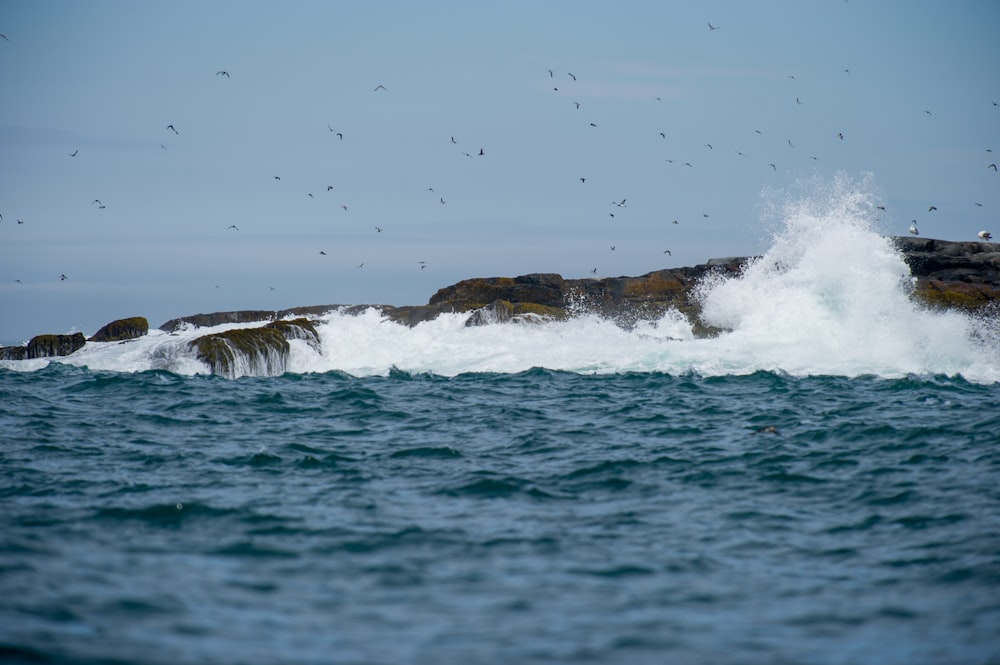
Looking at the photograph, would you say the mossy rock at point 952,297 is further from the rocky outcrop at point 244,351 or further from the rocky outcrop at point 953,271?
the rocky outcrop at point 244,351

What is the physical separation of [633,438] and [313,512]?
612 centimetres

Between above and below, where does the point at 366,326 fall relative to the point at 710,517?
above

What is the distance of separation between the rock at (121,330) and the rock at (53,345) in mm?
1624

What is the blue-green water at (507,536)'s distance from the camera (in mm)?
6504

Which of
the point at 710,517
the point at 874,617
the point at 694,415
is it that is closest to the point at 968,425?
the point at 694,415

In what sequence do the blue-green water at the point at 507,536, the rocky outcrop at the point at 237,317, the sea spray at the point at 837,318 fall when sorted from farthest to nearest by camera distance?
the rocky outcrop at the point at 237,317
the sea spray at the point at 837,318
the blue-green water at the point at 507,536

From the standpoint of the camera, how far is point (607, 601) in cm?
728

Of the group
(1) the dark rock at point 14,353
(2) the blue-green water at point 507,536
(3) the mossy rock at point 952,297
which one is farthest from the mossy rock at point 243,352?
(3) the mossy rock at point 952,297

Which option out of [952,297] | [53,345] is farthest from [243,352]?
[952,297]

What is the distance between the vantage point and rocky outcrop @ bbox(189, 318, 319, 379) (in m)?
25.4

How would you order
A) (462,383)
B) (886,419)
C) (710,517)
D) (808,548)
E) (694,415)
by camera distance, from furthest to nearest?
(462,383), (694,415), (886,419), (710,517), (808,548)

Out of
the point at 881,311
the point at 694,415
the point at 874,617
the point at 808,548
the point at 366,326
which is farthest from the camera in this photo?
the point at 366,326

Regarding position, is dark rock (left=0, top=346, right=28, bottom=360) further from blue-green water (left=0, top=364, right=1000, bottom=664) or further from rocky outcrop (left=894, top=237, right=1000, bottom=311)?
rocky outcrop (left=894, top=237, right=1000, bottom=311)

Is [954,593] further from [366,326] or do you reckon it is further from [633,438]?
[366,326]
